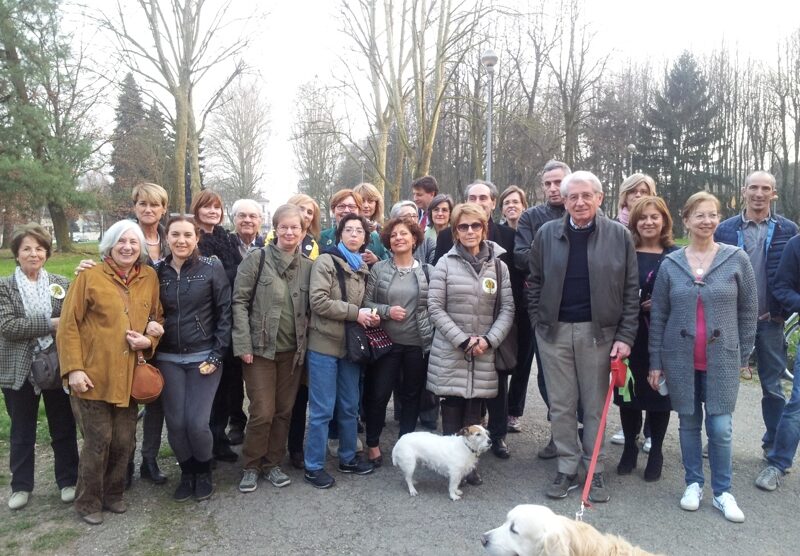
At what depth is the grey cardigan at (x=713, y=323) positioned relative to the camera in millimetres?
3826

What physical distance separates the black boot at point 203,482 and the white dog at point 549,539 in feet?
7.76

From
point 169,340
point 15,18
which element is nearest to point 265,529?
point 169,340

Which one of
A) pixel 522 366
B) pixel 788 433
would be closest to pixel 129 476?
pixel 522 366

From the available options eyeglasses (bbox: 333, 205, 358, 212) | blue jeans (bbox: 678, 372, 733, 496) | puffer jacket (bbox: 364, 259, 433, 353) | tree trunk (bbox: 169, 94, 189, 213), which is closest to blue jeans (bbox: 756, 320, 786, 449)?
blue jeans (bbox: 678, 372, 733, 496)

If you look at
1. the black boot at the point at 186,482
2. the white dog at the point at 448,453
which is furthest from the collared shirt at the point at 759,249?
the black boot at the point at 186,482

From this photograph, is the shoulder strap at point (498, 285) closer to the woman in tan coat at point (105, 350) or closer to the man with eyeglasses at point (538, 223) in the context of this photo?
the man with eyeglasses at point (538, 223)

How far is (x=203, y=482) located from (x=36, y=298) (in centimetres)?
180

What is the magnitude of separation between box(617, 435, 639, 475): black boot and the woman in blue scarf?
6.88ft

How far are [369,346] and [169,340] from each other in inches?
58.2

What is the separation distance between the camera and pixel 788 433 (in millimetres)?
4250

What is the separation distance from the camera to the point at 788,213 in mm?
32531

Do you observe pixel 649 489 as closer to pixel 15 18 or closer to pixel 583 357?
pixel 583 357

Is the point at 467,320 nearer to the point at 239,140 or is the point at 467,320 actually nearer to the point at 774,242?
the point at 774,242

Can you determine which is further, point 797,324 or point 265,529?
point 797,324
